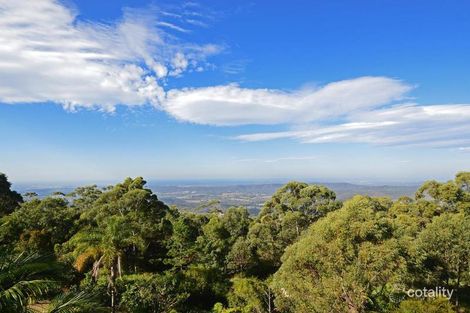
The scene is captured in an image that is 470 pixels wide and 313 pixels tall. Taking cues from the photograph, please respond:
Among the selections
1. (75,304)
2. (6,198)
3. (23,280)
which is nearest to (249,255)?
(75,304)

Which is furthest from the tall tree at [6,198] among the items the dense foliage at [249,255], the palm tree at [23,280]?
the palm tree at [23,280]

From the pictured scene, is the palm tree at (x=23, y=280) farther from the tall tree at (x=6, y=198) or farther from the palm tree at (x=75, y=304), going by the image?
the tall tree at (x=6, y=198)

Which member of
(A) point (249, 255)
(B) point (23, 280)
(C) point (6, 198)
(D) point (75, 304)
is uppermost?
(B) point (23, 280)

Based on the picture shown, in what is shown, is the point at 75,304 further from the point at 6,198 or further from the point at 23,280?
the point at 6,198

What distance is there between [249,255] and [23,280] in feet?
65.8

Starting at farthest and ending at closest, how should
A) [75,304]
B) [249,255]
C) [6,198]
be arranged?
1. [6,198]
2. [249,255]
3. [75,304]

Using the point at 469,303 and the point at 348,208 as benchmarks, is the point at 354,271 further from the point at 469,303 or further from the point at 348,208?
the point at 469,303

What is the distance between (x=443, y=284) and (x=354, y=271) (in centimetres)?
986

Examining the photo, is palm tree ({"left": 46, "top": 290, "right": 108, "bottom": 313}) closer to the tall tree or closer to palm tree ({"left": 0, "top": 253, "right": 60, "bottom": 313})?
palm tree ({"left": 0, "top": 253, "right": 60, "bottom": 313})

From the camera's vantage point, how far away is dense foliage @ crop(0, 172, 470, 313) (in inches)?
530

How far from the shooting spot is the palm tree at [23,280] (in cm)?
411

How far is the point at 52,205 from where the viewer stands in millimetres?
25875

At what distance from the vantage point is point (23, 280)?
4.52m

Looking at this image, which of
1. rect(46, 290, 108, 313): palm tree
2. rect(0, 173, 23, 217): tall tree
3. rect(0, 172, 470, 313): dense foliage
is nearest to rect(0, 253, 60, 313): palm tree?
rect(0, 172, 470, 313): dense foliage
